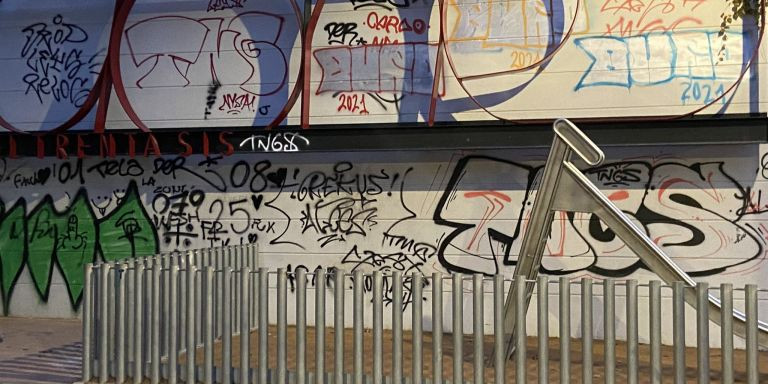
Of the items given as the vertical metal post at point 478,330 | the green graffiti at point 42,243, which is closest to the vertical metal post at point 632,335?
the vertical metal post at point 478,330

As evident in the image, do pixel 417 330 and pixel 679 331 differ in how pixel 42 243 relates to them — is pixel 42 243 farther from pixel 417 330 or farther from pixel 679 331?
pixel 679 331

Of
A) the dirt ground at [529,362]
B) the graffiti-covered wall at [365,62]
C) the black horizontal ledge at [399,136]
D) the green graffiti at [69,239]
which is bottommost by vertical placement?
the dirt ground at [529,362]

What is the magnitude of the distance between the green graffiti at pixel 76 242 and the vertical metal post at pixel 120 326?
15.3 ft

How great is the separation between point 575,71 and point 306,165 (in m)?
3.55

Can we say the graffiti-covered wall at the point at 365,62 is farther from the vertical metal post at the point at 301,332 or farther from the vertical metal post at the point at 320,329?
the vertical metal post at the point at 320,329

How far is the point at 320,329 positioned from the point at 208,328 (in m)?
1.01

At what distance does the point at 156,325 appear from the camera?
7.62 m

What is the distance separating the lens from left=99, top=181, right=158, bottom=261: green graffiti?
39.1ft

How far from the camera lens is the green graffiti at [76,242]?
12109 mm

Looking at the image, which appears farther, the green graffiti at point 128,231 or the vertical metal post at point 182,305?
the green graffiti at point 128,231

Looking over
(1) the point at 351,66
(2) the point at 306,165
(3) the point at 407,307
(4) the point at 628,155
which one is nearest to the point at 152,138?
(2) the point at 306,165

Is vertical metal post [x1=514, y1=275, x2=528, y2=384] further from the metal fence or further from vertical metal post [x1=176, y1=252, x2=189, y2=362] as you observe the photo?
vertical metal post [x1=176, y1=252, x2=189, y2=362]

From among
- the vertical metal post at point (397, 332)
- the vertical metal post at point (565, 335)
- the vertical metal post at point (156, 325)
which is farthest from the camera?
the vertical metal post at point (156, 325)

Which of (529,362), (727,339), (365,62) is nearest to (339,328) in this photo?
(529,362)
